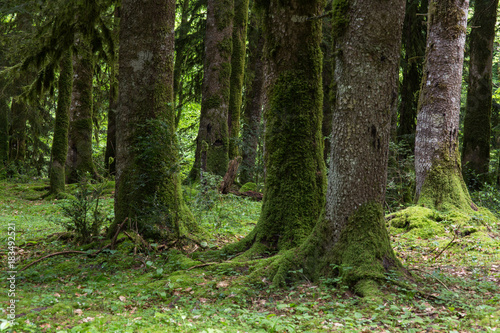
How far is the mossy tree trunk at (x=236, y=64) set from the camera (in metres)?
14.1

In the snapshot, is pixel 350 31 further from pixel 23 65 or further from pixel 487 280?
pixel 23 65

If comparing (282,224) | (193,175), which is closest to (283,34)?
(282,224)

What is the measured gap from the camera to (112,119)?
15344mm

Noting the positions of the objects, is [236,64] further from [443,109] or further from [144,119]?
[144,119]

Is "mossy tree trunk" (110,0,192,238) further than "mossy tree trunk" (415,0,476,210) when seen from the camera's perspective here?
No

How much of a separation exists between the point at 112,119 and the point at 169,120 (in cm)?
1028

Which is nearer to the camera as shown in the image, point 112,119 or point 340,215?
point 340,215

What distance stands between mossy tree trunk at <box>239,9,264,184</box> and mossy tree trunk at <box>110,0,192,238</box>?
8.36m

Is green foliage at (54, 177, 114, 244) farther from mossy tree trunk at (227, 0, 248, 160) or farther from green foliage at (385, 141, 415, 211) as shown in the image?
mossy tree trunk at (227, 0, 248, 160)

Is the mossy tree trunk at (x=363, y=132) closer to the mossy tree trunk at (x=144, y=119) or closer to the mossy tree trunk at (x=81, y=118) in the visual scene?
the mossy tree trunk at (x=144, y=119)

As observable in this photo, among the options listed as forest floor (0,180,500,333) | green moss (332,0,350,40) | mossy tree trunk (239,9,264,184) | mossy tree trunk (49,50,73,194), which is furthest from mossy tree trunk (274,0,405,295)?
mossy tree trunk (239,9,264,184)

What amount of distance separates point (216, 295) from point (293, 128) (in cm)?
249

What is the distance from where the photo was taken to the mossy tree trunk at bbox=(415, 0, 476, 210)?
26.6 ft

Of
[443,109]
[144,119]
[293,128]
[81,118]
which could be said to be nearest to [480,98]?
[443,109]
